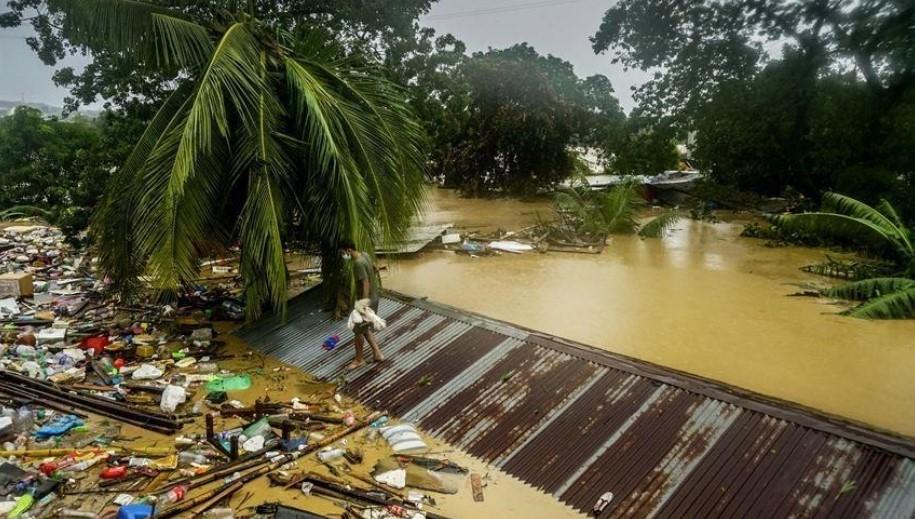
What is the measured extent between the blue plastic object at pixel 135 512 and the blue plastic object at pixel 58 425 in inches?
66.9

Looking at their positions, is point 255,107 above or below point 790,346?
above

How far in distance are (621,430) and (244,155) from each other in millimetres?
4890

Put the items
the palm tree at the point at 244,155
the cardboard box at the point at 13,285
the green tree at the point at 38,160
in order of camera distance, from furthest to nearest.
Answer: the green tree at the point at 38,160
the cardboard box at the point at 13,285
the palm tree at the point at 244,155

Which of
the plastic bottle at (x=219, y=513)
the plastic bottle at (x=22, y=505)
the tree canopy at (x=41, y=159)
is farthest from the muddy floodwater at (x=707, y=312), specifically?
the tree canopy at (x=41, y=159)

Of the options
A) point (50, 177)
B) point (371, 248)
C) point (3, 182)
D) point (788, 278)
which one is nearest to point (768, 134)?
point (788, 278)

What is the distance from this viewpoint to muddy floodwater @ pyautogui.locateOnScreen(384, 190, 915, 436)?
6316mm

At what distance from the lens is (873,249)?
12125 millimetres

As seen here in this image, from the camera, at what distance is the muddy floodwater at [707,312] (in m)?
6.32

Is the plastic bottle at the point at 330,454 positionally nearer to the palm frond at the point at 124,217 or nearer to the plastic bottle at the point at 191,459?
the plastic bottle at the point at 191,459

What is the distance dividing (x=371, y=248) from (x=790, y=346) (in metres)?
5.71

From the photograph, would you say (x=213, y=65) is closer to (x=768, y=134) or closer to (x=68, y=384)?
(x=68, y=384)

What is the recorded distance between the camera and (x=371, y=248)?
21.2ft

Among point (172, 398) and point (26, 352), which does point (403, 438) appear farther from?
point (26, 352)

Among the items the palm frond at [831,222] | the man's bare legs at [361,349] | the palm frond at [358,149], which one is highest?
the palm frond at [358,149]
